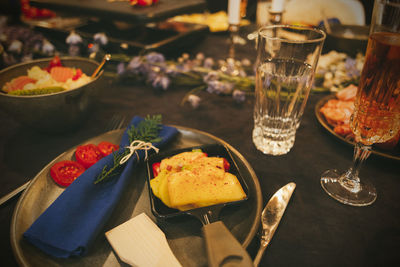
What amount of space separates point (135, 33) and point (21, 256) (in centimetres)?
190

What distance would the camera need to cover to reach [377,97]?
0.77 meters

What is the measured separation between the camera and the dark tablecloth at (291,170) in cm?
69

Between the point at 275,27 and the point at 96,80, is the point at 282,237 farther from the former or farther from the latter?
the point at 96,80

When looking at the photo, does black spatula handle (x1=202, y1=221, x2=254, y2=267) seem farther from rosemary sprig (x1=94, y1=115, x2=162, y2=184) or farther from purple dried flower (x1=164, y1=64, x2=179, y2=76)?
purple dried flower (x1=164, y1=64, x2=179, y2=76)

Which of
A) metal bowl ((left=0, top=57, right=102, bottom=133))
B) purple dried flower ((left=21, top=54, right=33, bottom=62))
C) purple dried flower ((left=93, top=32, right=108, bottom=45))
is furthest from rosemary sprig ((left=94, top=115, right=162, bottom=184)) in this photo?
purple dried flower ((left=21, top=54, right=33, bottom=62))

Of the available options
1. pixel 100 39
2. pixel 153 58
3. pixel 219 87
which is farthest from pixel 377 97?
pixel 100 39

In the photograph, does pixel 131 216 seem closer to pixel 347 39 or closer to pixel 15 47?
pixel 15 47

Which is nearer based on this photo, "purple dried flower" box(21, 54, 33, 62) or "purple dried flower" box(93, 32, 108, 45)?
"purple dried flower" box(93, 32, 108, 45)

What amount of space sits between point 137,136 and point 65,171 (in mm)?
271

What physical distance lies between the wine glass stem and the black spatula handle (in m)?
0.55

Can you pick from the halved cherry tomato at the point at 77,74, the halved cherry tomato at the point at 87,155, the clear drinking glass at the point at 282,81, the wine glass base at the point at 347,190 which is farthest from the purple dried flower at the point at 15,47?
the wine glass base at the point at 347,190

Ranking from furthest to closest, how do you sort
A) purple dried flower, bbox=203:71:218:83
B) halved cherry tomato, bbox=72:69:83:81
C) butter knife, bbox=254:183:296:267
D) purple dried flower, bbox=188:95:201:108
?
1. purple dried flower, bbox=203:71:218:83
2. purple dried flower, bbox=188:95:201:108
3. halved cherry tomato, bbox=72:69:83:81
4. butter knife, bbox=254:183:296:267

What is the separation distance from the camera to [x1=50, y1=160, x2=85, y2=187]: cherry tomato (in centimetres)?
83

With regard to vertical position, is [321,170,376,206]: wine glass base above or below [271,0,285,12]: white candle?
below
